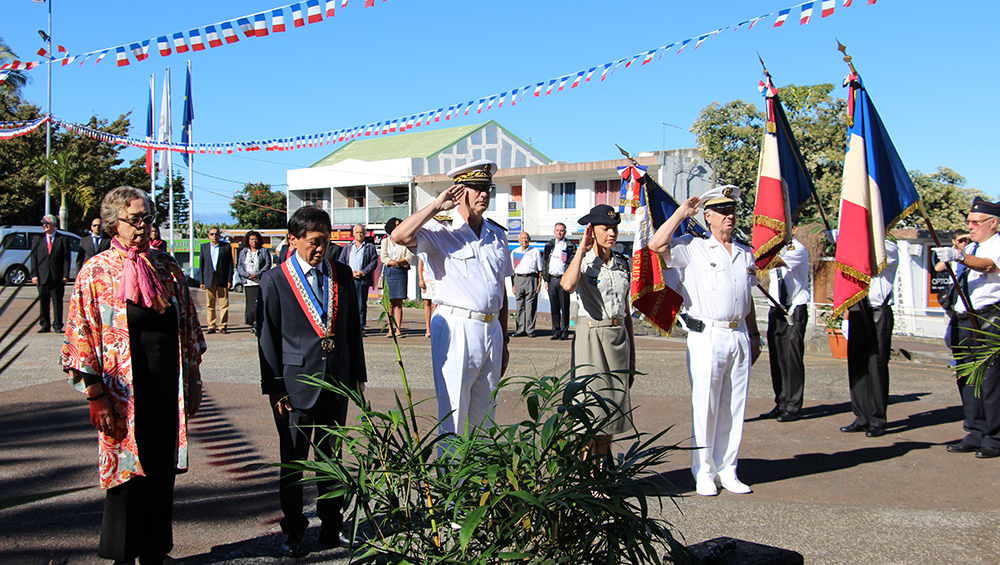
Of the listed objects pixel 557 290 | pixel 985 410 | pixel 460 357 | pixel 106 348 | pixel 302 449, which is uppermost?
pixel 557 290

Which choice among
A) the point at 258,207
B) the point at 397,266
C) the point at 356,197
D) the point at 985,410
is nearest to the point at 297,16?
the point at 397,266

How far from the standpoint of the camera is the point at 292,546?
3922 mm

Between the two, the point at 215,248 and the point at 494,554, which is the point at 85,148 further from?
the point at 494,554

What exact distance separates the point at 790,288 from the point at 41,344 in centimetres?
1111

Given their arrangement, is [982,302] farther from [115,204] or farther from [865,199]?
[115,204]

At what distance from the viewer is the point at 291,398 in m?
3.99

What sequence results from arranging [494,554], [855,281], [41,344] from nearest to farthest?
[494,554] → [855,281] → [41,344]

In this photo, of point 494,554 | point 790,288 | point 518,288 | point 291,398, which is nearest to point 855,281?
point 790,288

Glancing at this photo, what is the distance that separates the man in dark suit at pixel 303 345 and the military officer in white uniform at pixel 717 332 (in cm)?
234

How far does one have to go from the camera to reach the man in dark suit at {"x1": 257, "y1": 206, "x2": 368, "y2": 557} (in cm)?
398

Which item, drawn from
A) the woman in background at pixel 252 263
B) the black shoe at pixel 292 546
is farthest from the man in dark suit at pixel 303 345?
the woman in background at pixel 252 263

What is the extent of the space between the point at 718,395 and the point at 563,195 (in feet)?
113

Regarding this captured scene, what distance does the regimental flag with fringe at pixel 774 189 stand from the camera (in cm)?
595

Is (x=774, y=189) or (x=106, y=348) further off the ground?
(x=774, y=189)
